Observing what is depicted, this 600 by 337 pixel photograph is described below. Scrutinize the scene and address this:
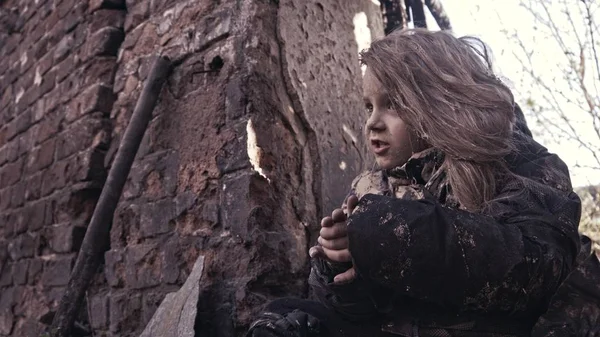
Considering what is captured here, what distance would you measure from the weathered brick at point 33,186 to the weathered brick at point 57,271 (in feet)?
1.63

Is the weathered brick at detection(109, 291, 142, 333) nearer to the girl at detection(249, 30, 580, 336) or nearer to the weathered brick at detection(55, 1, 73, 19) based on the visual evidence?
the girl at detection(249, 30, 580, 336)

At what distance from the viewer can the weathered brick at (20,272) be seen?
314 cm

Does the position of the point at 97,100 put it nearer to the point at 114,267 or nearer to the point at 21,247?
the point at 114,267

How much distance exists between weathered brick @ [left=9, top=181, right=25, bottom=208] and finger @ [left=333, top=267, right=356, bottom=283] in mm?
2713

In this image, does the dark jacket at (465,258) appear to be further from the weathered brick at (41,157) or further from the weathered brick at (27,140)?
the weathered brick at (27,140)

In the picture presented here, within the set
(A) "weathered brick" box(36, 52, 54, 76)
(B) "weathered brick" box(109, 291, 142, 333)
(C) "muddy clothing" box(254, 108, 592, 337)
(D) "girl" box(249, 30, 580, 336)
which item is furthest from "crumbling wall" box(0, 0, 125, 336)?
(C) "muddy clothing" box(254, 108, 592, 337)

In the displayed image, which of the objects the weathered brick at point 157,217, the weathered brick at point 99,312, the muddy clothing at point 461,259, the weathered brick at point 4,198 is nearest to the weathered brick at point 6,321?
the weathered brick at point 4,198

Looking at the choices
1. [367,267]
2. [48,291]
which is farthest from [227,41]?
[48,291]

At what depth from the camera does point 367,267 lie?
3.70ft

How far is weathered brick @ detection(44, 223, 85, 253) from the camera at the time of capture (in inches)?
105

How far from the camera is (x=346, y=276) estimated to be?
124cm

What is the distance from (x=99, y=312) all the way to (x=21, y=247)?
108cm

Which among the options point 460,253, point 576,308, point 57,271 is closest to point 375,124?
point 460,253

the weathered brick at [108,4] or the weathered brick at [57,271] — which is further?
the weathered brick at [108,4]
